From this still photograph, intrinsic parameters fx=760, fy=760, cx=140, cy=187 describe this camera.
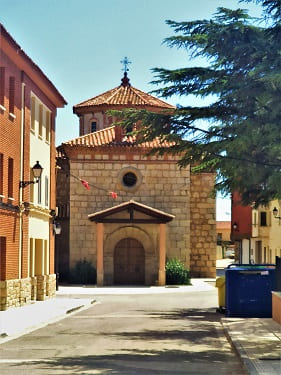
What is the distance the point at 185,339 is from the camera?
52.1 feet

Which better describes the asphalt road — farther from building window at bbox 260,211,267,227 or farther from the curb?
building window at bbox 260,211,267,227

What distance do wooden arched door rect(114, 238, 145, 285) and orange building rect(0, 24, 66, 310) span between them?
12.0 metres

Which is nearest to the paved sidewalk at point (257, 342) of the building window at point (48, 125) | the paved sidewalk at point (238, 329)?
the paved sidewalk at point (238, 329)

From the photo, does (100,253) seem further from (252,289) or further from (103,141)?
(252,289)

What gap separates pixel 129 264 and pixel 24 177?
1831cm

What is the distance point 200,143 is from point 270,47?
3.15 meters

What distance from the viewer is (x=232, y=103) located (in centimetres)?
1542

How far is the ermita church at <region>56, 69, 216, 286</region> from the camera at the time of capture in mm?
42281

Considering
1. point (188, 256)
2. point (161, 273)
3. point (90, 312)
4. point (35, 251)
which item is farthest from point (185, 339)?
point (188, 256)

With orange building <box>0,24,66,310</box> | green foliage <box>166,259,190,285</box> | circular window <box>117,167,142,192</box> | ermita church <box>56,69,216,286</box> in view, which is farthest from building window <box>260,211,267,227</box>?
orange building <box>0,24,66,310</box>

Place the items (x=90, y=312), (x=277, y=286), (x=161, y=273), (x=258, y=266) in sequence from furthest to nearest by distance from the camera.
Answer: (x=161, y=273) → (x=90, y=312) → (x=258, y=266) → (x=277, y=286)

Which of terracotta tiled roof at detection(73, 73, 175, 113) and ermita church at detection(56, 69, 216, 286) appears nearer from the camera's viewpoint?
ermita church at detection(56, 69, 216, 286)

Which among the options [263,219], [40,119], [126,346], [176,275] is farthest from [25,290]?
[263,219]

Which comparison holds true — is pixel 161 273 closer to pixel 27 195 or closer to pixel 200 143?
pixel 27 195
